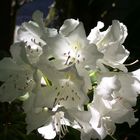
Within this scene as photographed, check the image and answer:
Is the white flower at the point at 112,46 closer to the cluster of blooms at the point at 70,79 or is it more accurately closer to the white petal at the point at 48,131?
the cluster of blooms at the point at 70,79

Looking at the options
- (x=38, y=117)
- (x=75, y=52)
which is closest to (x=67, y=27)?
(x=75, y=52)

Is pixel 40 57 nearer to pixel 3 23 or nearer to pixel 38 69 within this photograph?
pixel 38 69

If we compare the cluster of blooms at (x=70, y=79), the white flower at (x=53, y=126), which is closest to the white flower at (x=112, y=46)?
the cluster of blooms at (x=70, y=79)

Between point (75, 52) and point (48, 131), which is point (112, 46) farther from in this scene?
point (48, 131)

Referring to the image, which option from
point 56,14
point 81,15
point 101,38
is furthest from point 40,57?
point 56,14

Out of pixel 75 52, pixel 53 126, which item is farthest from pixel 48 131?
pixel 75 52

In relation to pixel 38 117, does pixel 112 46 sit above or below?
above

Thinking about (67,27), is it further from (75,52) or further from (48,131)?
(48,131)
